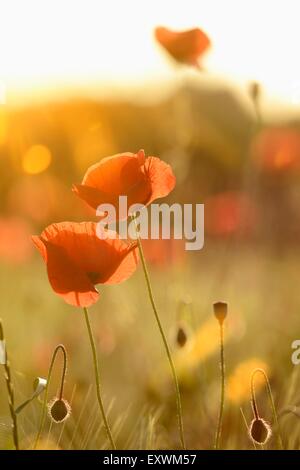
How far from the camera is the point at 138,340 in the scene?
2312 mm

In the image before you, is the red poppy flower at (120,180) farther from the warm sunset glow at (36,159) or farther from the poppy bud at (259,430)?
the warm sunset glow at (36,159)

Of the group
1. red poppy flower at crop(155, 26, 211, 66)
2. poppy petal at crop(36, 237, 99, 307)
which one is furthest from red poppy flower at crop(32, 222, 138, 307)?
red poppy flower at crop(155, 26, 211, 66)

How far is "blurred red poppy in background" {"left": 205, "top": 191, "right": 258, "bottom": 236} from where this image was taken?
2.19 metres

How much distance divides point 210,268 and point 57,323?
1.05m

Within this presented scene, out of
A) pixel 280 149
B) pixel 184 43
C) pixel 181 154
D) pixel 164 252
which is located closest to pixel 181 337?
pixel 184 43

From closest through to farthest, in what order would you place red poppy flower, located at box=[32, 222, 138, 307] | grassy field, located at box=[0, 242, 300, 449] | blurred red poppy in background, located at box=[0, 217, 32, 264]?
red poppy flower, located at box=[32, 222, 138, 307] < grassy field, located at box=[0, 242, 300, 449] < blurred red poppy in background, located at box=[0, 217, 32, 264]

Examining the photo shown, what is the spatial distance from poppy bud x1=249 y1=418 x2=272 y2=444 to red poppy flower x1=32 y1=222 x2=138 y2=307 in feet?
0.83

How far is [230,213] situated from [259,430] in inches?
53.8

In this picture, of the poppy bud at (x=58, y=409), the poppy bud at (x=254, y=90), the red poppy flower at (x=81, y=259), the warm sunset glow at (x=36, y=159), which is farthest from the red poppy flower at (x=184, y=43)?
the poppy bud at (x=58, y=409)

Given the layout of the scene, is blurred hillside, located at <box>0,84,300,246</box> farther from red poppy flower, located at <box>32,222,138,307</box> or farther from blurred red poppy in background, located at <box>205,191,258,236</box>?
red poppy flower, located at <box>32,222,138,307</box>

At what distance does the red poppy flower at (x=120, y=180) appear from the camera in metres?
1.01

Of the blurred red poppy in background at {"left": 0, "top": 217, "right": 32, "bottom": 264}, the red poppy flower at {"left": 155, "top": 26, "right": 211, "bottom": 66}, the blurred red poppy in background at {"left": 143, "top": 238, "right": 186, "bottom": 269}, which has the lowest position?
the blurred red poppy in background at {"left": 143, "top": 238, "right": 186, "bottom": 269}

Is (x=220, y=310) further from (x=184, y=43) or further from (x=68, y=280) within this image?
(x=184, y=43)

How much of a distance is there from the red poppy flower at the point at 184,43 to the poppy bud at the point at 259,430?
2.69 ft
